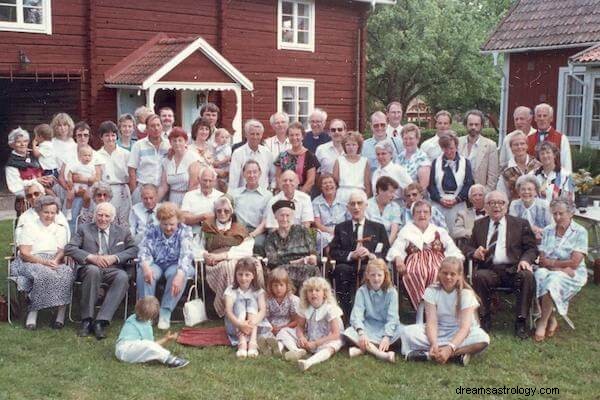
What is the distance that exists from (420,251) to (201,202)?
2003 mm

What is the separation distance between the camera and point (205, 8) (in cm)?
1547

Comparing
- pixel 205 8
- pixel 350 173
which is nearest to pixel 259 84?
pixel 205 8

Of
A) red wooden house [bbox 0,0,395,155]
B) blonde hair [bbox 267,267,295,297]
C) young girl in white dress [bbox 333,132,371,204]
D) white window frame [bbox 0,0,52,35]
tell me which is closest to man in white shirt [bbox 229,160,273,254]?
young girl in white dress [bbox 333,132,371,204]

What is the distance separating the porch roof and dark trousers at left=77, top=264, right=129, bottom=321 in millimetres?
7698

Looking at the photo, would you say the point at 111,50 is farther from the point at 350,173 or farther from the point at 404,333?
the point at 404,333

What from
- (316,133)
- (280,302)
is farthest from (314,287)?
(316,133)

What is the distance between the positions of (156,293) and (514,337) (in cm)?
314

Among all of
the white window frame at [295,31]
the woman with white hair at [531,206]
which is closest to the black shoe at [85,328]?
the woman with white hair at [531,206]

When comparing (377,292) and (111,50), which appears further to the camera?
(111,50)

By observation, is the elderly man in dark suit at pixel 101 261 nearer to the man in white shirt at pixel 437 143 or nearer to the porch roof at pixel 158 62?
the man in white shirt at pixel 437 143

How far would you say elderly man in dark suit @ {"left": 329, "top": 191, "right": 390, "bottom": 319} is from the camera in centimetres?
629

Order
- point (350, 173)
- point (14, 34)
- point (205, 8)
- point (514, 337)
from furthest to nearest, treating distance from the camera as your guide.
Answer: point (205, 8) < point (14, 34) < point (350, 173) < point (514, 337)

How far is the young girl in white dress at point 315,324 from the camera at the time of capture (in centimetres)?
549

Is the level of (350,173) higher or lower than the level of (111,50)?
lower
